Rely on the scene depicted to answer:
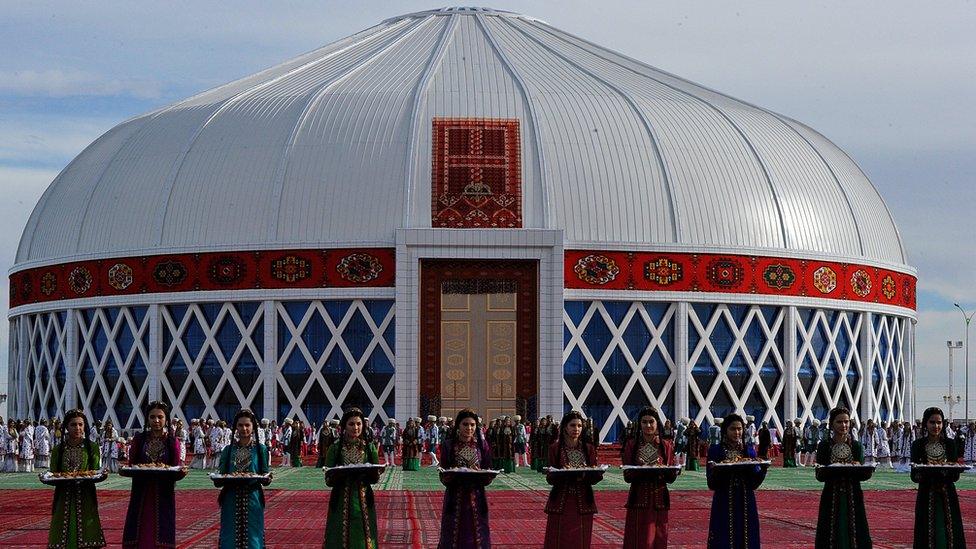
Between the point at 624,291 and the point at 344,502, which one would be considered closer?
the point at 344,502

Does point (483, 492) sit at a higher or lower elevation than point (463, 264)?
lower

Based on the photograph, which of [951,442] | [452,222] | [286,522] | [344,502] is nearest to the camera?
[344,502]

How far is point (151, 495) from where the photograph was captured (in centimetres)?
1608

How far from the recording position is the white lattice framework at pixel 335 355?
45406 mm

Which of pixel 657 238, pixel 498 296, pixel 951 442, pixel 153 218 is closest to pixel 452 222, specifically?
pixel 498 296

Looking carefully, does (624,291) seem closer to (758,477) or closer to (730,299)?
(730,299)

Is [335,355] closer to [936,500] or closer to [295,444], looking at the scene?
[295,444]

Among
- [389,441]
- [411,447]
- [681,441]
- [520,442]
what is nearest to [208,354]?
[389,441]

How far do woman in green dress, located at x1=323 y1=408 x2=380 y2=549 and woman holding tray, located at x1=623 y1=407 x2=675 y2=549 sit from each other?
2515 mm

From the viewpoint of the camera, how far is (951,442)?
55.8 ft

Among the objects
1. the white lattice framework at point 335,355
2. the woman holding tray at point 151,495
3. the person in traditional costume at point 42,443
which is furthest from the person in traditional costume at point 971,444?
the woman holding tray at point 151,495

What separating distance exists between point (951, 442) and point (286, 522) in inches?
365

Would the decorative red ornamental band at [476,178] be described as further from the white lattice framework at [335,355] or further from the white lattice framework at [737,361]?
the white lattice framework at [737,361]

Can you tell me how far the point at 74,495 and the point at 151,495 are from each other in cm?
73
